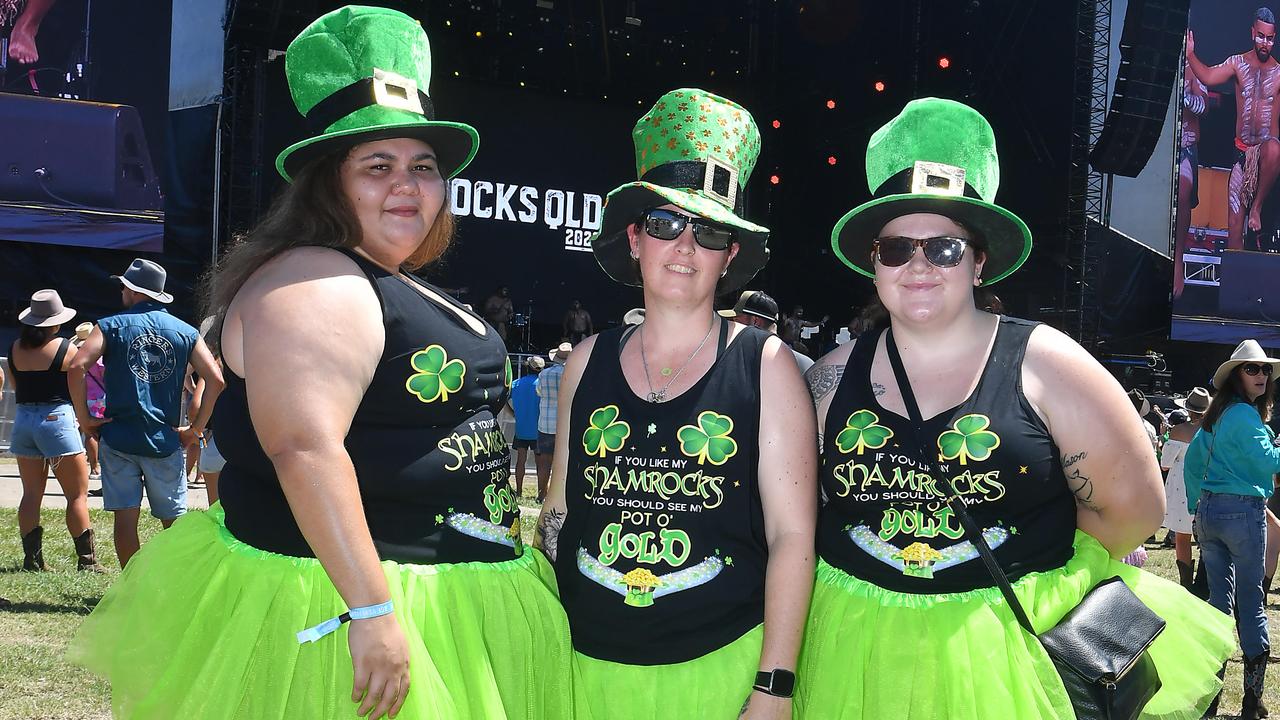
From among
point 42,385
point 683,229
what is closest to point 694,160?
point 683,229

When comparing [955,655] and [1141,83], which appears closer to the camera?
[955,655]

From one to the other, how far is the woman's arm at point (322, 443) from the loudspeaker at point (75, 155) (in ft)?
45.0

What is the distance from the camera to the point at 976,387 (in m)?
2.43

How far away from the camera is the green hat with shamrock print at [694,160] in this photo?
2.59m

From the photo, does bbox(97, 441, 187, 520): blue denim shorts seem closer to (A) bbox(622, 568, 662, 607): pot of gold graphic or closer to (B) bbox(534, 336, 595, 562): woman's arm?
(B) bbox(534, 336, 595, 562): woman's arm

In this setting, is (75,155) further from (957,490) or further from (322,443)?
(957,490)

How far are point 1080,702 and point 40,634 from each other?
17.1 ft

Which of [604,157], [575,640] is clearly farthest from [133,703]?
[604,157]

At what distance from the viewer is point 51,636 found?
17.7 feet

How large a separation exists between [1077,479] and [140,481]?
556 cm

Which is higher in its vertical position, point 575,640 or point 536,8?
point 536,8

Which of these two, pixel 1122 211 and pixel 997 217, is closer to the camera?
pixel 997 217

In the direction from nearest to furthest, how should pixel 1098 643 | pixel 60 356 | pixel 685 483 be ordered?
1. pixel 1098 643
2. pixel 685 483
3. pixel 60 356

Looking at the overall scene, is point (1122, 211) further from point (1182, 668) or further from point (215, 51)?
point (1182, 668)
